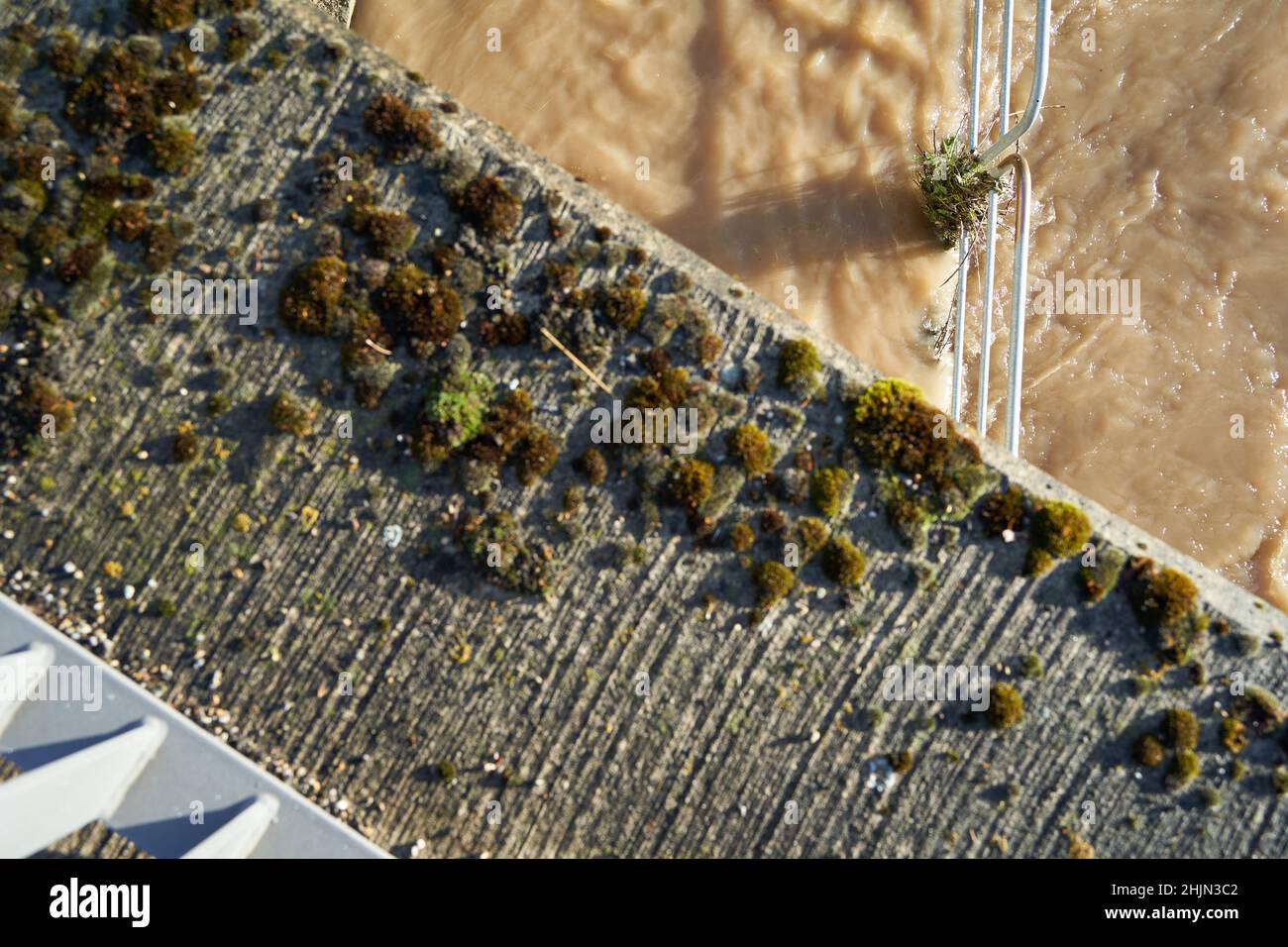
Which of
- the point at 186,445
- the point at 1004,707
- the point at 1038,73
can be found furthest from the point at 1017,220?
the point at 186,445

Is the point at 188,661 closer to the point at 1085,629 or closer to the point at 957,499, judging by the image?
the point at 957,499

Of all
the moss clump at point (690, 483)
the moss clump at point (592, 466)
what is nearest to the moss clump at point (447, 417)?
the moss clump at point (592, 466)

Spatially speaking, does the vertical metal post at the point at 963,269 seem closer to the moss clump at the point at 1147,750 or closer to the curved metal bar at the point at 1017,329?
the curved metal bar at the point at 1017,329

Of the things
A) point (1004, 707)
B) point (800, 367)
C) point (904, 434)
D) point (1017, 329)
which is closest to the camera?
point (1004, 707)

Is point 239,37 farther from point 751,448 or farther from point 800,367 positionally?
point 751,448

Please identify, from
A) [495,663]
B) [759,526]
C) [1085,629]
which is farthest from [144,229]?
[1085,629]

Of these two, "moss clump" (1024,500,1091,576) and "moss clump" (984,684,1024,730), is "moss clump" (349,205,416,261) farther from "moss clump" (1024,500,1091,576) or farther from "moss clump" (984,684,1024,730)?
"moss clump" (984,684,1024,730)

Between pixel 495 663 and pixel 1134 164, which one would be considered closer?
pixel 495 663
